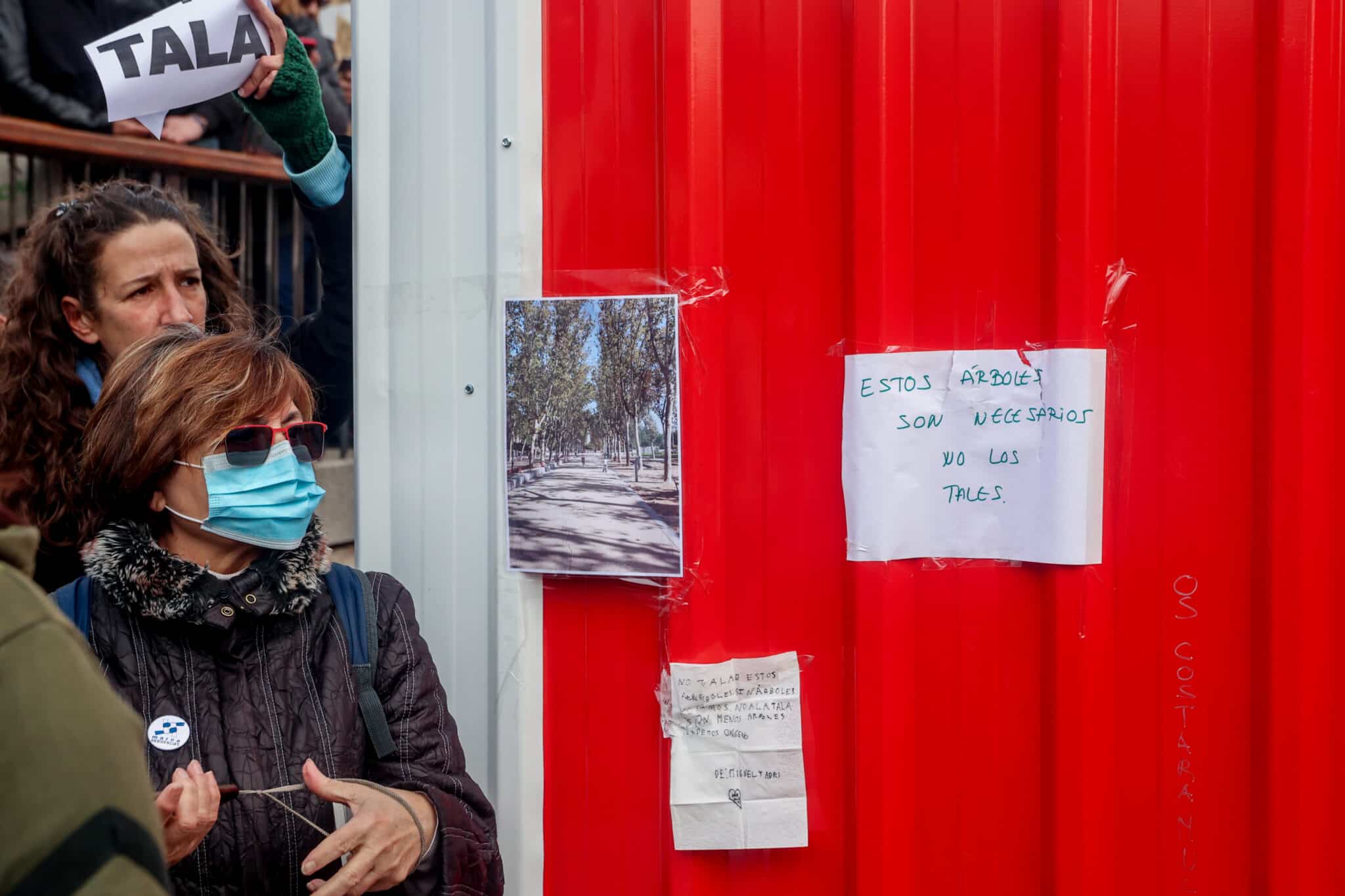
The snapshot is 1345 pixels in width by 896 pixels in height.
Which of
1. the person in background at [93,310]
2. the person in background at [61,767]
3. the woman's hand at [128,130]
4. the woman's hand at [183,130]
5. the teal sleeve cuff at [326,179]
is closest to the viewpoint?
the person in background at [61,767]

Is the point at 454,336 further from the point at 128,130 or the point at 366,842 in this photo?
the point at 128,130

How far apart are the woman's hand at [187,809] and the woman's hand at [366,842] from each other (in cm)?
13

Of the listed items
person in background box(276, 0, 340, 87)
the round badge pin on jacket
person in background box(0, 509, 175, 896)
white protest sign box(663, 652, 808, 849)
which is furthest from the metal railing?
person in background box(0, 509, 175, 896)

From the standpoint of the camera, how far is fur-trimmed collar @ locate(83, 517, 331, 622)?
1.50 metres

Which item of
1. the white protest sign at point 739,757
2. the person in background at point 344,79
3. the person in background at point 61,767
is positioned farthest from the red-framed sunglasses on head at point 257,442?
the person in background at point 344,79

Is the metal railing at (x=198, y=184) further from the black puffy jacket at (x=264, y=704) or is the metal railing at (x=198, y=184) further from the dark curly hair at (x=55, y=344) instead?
the black puffy jacket at (x=264, y=704)

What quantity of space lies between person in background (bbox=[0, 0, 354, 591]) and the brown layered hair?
37cm

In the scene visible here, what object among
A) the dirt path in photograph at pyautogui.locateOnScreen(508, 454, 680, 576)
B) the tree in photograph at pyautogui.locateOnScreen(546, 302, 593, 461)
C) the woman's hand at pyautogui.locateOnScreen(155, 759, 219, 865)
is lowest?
the woman's hand at pyautogui.locateOnScreen(155, 759, 219, 865)

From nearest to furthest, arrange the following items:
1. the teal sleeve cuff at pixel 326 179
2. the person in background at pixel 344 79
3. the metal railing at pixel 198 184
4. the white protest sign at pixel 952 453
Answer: the white protest sign at pixel 952 453
the teal sleeve cuff at pixel 326 179
the metal railing at pixel 198 184
the person in background at pixel 344 79

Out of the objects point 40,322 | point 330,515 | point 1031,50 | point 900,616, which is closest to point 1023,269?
point 1031,50

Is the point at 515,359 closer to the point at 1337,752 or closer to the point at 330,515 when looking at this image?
the point at 1337,752

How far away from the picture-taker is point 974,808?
1.58 m

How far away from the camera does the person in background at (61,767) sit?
26.3 inches

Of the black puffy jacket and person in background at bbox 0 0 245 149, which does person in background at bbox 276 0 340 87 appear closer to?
person in background at bbox 0 0 245 149
